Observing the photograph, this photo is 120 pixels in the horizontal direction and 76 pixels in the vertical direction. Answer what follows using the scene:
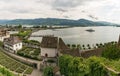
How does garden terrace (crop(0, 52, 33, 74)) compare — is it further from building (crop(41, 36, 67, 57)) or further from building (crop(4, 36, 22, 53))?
building (crop(4, 36, 22, 53))

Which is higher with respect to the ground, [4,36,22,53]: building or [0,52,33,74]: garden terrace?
[4,36,22,53]: building

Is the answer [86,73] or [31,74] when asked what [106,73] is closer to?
[86,73]

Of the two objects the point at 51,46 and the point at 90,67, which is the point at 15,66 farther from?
the point at 90,67

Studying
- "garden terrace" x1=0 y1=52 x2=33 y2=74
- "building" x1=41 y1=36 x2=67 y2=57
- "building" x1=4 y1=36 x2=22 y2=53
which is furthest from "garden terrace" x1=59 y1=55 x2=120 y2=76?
"building" x1=4 y1=36 x2=22 y2=53

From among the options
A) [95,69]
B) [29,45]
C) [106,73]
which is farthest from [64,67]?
[29,45]

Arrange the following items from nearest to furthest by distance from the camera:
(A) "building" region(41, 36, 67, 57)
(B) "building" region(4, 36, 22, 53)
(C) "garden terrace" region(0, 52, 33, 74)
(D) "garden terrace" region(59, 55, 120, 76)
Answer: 1. (D) "garden terrace" region(59, 55, 120, 76)
2. (C) "garden terrace" region(0, 52, 33, 74)
3. (A) "building" region(41, 36, 67, 57)
4. (B) "building" region(4, 36, 22, 53)
